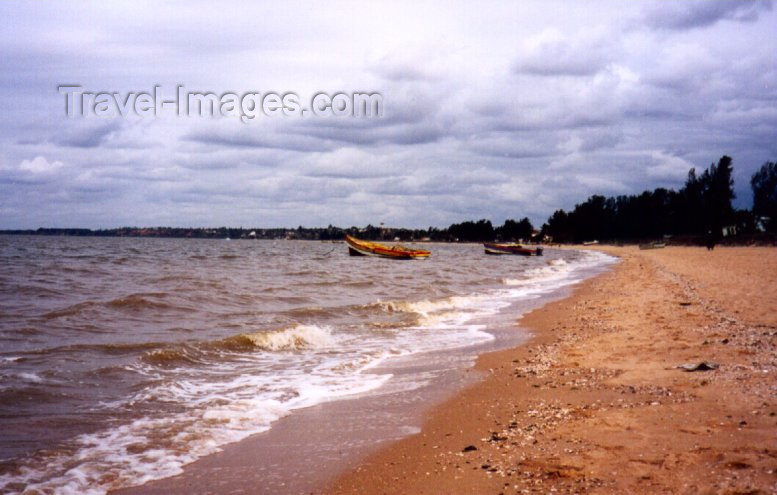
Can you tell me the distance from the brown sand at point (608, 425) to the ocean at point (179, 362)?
189 centimetres

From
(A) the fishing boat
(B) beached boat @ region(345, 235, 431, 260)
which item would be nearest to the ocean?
(B) beached boat @ region(345, 235, 431, 260)

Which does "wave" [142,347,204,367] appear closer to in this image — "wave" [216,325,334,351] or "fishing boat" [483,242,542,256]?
"wave" [216,325,334,351]

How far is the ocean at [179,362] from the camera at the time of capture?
6.20 m

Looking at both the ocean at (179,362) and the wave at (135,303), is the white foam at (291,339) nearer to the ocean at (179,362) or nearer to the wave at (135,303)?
the ocean at (179,362)

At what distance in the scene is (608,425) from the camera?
588 cm

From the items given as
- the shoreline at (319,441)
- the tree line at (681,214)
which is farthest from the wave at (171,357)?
the tree line at (681,214)

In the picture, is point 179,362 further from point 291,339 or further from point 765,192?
point 765,192

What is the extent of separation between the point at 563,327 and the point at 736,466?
34.2 feet

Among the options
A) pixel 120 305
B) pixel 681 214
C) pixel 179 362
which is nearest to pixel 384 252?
pixel 120 305

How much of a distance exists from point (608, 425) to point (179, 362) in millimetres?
8173

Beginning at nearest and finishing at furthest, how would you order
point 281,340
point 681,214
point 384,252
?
point 281,340
point 384,252
point 681,214

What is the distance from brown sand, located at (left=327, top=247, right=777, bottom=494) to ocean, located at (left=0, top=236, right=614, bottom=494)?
74.3 inches

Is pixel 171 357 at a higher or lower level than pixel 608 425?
lower

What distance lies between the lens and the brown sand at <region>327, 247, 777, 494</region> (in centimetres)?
455
